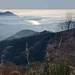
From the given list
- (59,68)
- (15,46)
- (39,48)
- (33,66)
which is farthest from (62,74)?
(15,46)

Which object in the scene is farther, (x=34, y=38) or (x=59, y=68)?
(x=34, y=38)

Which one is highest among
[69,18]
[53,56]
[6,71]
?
[53,56]

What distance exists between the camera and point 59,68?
22.9 feet

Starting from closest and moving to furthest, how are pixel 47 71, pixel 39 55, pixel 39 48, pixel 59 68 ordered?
pixel 47 71 < pixel 59 68 < pixel 39 55 < pixel 39 48

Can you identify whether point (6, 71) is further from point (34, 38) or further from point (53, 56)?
point (34, 38)

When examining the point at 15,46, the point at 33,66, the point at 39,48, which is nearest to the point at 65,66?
the point at 33,66

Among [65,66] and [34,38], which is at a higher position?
[65,66]

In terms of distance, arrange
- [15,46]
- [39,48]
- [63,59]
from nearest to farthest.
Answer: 1. [63,59]
2. [39,48]
3. [15,46]

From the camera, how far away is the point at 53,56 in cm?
813

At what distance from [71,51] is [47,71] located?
273cm

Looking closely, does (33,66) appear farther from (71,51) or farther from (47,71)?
(71,51)

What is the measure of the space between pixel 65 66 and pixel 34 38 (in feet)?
262

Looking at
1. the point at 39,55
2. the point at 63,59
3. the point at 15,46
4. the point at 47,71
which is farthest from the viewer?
the point at 15,46

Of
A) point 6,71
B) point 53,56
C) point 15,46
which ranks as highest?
point 53,56
